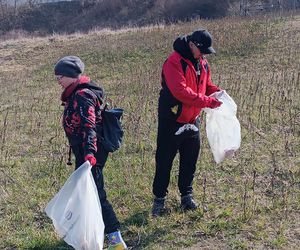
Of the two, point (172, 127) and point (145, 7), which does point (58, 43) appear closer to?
point (172, 127)

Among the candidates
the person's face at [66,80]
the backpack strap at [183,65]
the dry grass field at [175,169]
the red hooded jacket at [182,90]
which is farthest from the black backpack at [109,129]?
the dry grass field at [175,169]

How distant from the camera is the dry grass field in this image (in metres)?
3.73

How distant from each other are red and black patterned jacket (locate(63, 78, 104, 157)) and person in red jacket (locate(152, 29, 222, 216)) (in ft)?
1.95

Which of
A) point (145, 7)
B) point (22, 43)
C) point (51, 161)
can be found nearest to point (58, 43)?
point (22, 43)

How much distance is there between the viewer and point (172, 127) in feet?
12.2

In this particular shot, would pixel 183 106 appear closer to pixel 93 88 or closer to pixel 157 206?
pixel 93 88

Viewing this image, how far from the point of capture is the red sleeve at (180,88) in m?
3.51

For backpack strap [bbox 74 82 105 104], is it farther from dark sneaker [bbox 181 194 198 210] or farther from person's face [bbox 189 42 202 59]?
dark sneaker [bbox 181 194 198 210]

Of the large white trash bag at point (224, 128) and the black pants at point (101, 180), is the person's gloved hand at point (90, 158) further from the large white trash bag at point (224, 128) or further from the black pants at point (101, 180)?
the large white trash bag at point (224, 128)

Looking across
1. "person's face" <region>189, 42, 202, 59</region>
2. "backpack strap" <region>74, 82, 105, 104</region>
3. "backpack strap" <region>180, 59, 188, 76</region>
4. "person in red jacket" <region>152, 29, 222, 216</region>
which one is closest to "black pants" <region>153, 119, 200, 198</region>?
"person in red jacket" <region>152, 29, 222, 216</region>

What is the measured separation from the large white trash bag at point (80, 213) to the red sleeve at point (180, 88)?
907 millimetres

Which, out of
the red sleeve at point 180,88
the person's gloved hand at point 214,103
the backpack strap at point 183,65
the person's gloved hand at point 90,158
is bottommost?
the person's gloved hand at point 90,158

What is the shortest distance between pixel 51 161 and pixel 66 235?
258 cm

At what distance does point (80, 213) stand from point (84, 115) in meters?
0.62
